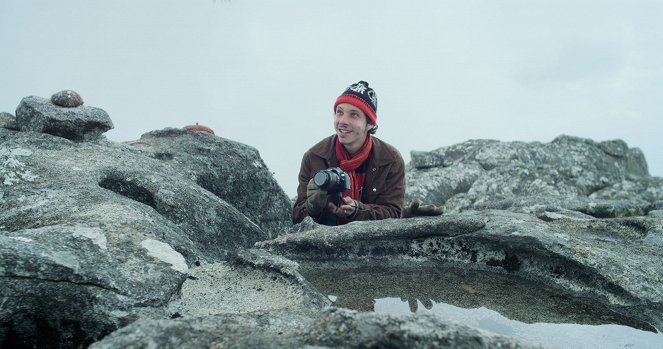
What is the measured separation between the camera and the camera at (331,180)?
6.26 m

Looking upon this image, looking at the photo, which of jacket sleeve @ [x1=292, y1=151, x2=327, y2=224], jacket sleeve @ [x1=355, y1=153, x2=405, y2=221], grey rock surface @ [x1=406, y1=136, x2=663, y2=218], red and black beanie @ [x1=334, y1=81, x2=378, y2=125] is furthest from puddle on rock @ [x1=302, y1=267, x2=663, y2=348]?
grey rock surface @ [x1=406, y1=136, x2=663, y2=218]

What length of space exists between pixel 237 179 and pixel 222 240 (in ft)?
6.58

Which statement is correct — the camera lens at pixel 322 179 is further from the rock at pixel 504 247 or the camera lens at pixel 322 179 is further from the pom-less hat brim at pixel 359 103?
the pom-less hat brim at pixel 359 103

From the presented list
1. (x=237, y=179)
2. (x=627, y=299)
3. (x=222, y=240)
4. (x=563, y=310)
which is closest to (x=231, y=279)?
(x=222, y=240)

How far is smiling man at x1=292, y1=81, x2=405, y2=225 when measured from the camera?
7.37m

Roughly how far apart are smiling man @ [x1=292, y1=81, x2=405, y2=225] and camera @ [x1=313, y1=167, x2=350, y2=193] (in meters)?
0.76

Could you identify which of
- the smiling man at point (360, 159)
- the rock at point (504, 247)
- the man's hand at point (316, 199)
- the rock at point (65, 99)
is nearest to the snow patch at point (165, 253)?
the rock at point (504, 247)

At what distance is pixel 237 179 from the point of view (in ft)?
25.1

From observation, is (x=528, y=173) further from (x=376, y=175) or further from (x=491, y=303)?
(x=491, y=303)

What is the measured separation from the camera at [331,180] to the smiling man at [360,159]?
76 cm

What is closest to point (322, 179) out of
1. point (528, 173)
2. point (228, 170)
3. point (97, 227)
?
point (228, 170)

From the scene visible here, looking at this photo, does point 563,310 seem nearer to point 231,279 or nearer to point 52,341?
point 231,279

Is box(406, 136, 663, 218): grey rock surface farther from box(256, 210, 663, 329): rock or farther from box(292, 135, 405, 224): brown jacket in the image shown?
box(256, 210, 663, 329): rock

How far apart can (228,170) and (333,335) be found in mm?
5655
